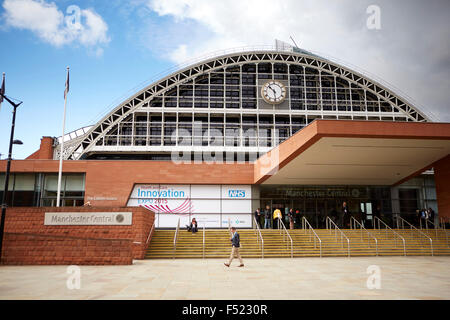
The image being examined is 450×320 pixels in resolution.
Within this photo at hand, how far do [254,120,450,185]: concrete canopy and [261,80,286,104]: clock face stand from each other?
1000cm

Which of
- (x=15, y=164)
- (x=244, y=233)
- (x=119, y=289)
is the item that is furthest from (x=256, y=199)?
(x=119, y=289)

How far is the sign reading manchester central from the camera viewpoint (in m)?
16.9

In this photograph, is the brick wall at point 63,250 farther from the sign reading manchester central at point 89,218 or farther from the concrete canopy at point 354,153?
the concrete canopy at point 354,153

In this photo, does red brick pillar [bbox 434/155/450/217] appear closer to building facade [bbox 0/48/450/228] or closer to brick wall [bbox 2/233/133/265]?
building facade [bbox 0/48/450/228]

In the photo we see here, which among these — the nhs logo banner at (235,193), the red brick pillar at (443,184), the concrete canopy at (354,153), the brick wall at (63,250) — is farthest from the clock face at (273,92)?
the brick wall at (63,250)

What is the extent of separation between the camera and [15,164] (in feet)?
80.9

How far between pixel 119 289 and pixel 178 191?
16894 millimetres

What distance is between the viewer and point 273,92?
3347cm

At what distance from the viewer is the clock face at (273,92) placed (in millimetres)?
33219

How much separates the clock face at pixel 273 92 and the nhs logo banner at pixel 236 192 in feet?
34.1

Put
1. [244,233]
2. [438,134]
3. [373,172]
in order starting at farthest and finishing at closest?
1. [373,172]
2. [244,233]
3. [438,134]

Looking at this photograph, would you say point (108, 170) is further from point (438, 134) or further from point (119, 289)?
point (438, 134)

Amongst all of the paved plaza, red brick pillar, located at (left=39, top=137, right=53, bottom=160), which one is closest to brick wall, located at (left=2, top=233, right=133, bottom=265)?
the paved plaza

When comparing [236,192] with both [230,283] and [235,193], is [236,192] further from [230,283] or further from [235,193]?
[230,283]
